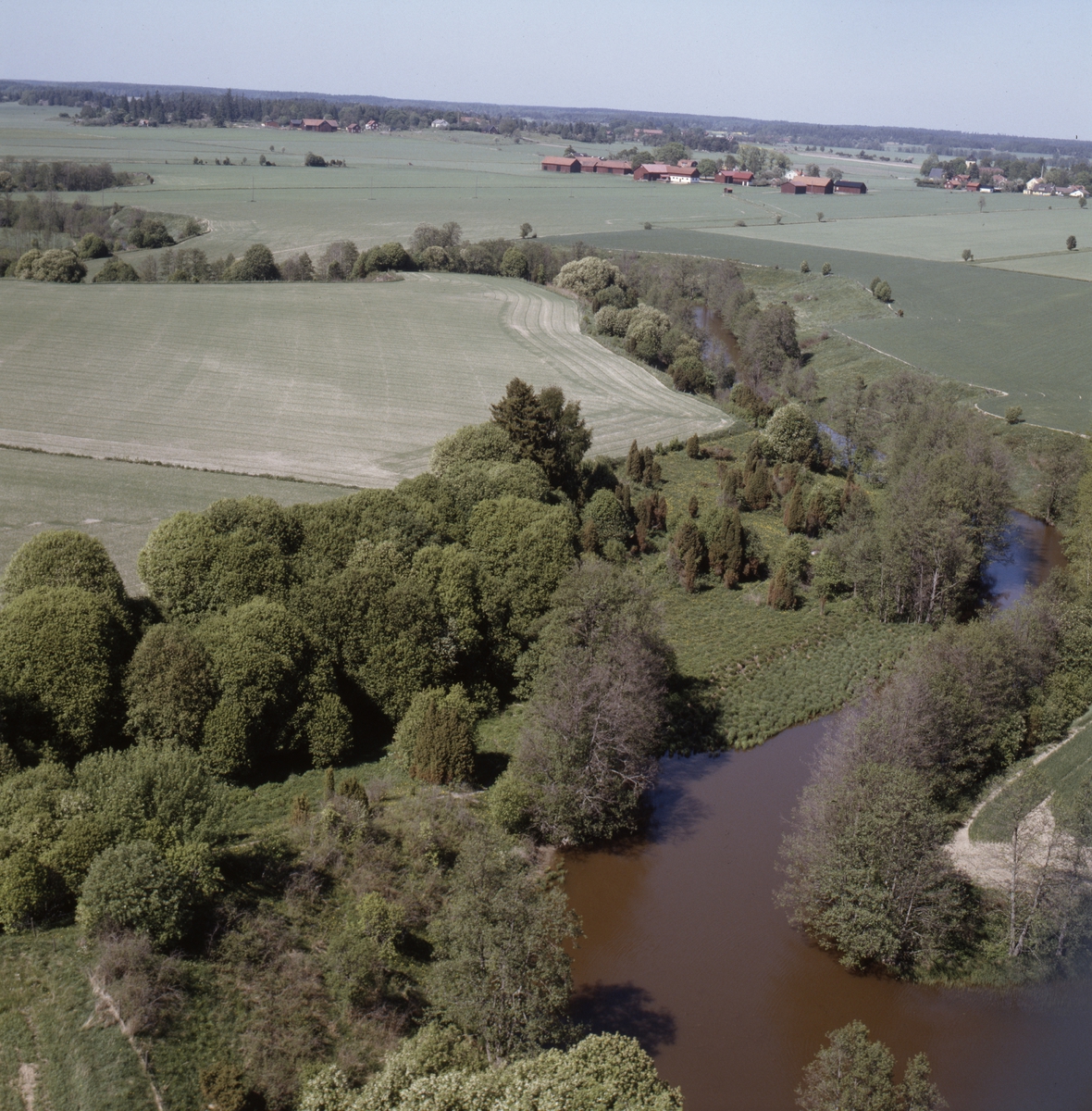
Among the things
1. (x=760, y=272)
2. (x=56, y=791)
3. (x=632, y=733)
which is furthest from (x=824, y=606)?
(x=760, y=272)

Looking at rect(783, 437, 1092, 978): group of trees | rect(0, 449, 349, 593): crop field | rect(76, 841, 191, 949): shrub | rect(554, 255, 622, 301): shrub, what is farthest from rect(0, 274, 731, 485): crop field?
rect(76, 841, 191, 949): shrub

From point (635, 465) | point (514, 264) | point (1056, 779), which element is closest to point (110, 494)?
point (635, 465)

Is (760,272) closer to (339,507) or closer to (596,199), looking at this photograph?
(596,199)

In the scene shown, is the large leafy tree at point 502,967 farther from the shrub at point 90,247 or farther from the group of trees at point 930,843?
the shrub at point 90,247

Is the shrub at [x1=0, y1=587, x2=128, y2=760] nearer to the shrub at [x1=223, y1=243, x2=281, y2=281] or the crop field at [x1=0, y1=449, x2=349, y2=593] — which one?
the crop field at [x1=0, y1=449, x2=349, y2=593]

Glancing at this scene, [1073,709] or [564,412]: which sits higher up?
[564,412]

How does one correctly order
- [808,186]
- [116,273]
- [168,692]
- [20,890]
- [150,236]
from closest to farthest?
[20,890]
[168,692]
[116,273]
[150,236]
[808,186]

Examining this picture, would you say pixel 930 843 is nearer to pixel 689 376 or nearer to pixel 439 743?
pixel 439 743
